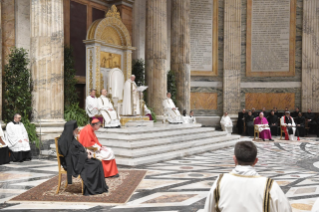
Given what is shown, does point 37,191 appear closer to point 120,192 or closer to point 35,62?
point 120,192

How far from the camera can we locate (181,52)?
15125mm

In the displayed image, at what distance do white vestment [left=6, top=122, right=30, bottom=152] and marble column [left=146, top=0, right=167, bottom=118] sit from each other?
6.24m

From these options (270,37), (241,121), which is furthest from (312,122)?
(270,37)

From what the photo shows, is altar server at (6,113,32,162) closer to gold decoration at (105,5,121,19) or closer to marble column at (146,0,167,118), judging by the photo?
gold decoration at (105,5,121,19)

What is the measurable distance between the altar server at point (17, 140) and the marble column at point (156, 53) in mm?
6242

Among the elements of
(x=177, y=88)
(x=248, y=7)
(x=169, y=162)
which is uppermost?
(x=248, y=7)

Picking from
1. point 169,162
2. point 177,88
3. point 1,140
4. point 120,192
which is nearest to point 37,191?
point 120,192

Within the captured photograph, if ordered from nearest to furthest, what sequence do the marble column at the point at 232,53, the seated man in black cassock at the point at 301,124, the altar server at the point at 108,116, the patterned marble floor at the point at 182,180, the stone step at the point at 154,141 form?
the patterned marble floor at the point at 182,180
the stone step at the point at 154,141
the altar server at the point at 108,116
the seated man in black cassock at the point at 301,124
the marble column at the point at 232,53

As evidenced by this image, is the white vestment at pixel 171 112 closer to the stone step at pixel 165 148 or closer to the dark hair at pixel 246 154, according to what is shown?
the stone step at pixel 165 148

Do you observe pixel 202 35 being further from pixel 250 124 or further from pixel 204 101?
pixel 250 124

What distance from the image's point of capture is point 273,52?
1775 centimetres

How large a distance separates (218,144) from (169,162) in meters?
3.58

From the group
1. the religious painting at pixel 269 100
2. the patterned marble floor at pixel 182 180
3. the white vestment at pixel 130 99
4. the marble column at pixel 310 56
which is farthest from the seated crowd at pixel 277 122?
the white vestment at pixel 130 99

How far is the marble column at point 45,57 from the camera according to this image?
29.4 ft
